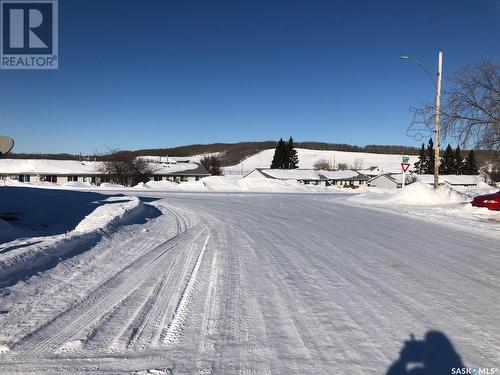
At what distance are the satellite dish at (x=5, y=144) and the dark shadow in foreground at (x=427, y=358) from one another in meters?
12.2

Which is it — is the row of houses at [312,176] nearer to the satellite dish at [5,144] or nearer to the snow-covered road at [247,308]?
the satellite dish at [5,144]

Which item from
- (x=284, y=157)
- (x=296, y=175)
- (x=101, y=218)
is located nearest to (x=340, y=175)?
(x=296, y=175)

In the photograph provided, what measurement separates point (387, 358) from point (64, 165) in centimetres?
9167

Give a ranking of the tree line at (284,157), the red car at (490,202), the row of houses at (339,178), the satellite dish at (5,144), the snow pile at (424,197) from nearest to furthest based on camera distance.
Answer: the satellite dish at (5,144) < the red car at (490,202) < the snow pile at (424,197) < the row of houses at (339,178) < the tree line at (284,157)

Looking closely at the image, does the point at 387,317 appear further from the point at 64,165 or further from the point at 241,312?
the point at 64,165

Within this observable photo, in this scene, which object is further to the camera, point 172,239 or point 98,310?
point 172,239

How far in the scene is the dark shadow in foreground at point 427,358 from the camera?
11.9ft

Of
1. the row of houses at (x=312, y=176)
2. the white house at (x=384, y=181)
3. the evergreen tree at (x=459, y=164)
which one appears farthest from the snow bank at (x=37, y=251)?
the evergreen tree at (x=459, y=164)

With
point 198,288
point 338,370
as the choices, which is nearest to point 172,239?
point 198,288

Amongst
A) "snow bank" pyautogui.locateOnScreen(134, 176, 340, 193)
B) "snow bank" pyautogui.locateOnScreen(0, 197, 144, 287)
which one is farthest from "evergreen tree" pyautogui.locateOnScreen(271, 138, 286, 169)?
"snow bank" pyautogui.locateOnScreen(0, 197, 144, 287)

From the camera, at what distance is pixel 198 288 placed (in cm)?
600

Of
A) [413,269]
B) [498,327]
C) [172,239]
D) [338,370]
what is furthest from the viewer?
[172,239]

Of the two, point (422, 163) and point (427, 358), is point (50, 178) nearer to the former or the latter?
point (427, 358)

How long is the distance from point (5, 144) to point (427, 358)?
12.6 metres
